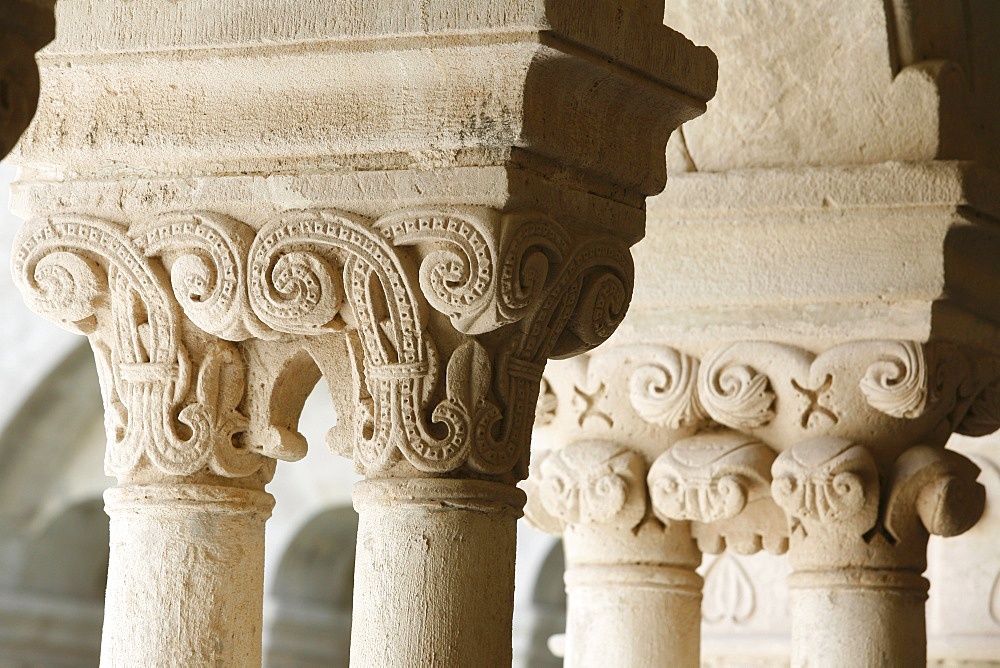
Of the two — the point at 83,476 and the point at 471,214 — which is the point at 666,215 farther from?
the point at 83,476

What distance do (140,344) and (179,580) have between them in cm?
33

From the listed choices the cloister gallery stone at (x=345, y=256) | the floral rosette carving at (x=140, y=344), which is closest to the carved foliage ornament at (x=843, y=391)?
the cloister gallery stone at (x=345, y=256)

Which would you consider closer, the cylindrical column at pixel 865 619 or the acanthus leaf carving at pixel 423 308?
the acanthus leaf carving at pixel 423 308

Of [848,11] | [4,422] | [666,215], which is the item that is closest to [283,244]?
[666,215]

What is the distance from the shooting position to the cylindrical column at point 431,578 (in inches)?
87.5

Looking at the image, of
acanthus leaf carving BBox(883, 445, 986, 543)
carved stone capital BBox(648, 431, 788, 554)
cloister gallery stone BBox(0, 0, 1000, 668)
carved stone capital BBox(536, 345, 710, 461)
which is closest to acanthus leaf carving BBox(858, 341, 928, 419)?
acanthus leaf carving BBox(883, 445, 986, 543)

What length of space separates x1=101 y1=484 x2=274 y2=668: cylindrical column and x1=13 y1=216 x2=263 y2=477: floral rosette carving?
0.05 m

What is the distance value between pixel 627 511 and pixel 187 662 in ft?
4.21

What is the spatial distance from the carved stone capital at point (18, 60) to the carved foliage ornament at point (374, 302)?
90cm

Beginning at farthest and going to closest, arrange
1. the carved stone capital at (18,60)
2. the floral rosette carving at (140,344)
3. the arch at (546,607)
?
the arch at (546,607)
the floral rosette carving at (140,344)
the carved stone capital at (18,60)

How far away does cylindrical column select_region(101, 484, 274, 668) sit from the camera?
7.86 ft

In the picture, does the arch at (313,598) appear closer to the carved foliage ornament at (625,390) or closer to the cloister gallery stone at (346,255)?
the carved foliage ornament at (625,390)

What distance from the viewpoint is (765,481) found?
335 centimetres

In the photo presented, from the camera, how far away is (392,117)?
2.25 m
